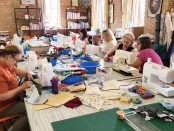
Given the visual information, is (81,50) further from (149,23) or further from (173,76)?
(149,23)

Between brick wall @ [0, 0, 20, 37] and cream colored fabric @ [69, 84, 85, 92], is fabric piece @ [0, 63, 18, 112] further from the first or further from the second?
brick wall @ [0, 0, 20, 37]

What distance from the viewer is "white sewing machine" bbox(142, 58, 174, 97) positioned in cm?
159

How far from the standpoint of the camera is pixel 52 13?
7363 mm

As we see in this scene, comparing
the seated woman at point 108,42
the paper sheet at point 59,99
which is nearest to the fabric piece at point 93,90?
the paper sheet at point 59,99

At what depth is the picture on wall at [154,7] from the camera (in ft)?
14.6

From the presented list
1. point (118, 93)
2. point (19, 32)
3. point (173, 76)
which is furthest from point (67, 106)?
point (19, 32)

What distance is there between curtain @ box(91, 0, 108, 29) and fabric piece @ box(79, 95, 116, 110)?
18.2ft

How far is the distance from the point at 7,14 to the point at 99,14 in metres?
3.22

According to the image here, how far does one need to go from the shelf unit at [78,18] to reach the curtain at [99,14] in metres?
0.26

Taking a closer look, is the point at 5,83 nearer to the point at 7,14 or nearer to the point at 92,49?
the point at 92,49

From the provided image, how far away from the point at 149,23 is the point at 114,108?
3917 millimetres

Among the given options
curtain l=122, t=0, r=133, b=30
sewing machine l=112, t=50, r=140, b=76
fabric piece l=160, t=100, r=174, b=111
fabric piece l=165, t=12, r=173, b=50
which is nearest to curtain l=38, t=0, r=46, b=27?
curtain l=122, t=0, r=133, b=30

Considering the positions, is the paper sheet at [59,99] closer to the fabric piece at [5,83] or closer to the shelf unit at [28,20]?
the fabric piece at [5,83]

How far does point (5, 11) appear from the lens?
22.0 feet
